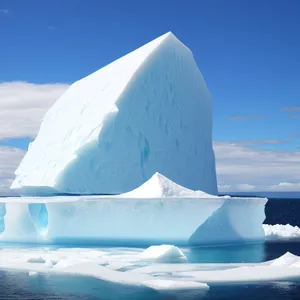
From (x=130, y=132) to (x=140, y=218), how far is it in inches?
232

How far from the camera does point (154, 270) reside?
41.8 ft

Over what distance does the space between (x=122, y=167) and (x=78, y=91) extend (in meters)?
6.07

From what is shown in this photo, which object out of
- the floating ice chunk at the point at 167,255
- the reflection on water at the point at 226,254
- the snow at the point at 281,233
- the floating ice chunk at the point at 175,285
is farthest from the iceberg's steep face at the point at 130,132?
the floating ice chunk at the point at 175,285

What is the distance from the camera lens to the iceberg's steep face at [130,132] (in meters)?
21.1

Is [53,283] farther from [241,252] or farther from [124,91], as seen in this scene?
[124,91]

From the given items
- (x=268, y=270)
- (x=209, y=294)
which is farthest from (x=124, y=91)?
(x=209, y=294)

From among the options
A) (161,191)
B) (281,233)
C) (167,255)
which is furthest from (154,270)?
(281,233)

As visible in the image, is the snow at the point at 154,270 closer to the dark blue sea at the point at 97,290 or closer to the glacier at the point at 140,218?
the dark blue sea at the point at 97,290

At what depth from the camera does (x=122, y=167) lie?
21.3 m

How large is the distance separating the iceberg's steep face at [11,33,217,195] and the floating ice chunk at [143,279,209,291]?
1001cm

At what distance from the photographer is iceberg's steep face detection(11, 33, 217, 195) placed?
21.1 m

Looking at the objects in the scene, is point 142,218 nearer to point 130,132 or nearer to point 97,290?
point 97,290

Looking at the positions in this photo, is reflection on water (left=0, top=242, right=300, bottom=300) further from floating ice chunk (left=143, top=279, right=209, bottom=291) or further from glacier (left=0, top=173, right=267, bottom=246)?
glacier (left=0, top=173, right=267, bottom=246)

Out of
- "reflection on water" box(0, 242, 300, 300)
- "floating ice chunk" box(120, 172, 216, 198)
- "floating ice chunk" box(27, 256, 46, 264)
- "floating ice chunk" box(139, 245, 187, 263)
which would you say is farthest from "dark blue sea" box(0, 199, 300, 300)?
"floating ice chunk" box(120, 172, 216, 198)
